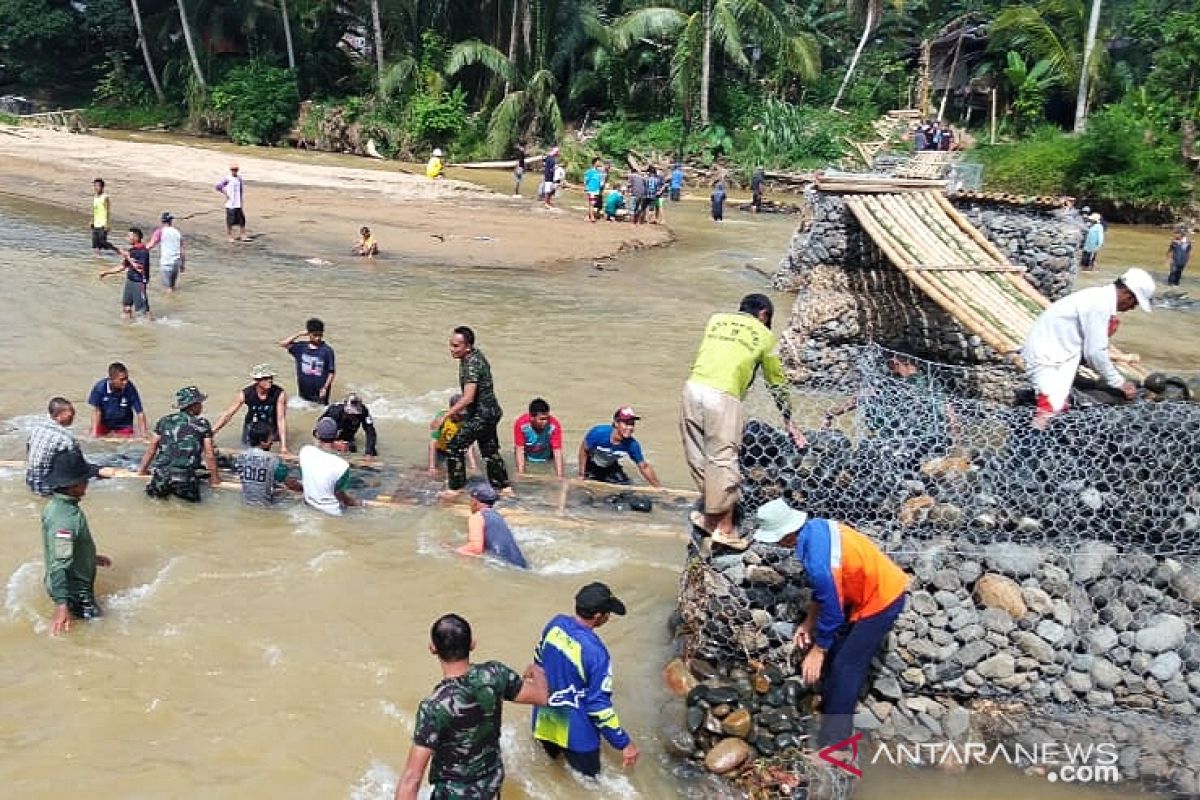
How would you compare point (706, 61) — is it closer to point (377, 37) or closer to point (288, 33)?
point (377, 37)

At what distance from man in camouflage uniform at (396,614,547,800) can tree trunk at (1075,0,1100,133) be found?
30568 mm

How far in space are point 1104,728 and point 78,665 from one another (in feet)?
19.6

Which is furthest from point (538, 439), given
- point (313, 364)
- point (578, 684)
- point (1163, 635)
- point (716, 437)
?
point (1163, 635)

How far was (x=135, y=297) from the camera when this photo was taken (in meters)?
13.0

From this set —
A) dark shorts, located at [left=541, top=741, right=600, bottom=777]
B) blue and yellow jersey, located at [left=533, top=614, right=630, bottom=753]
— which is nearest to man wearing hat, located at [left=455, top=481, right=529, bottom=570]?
dark shorts, located at [left=541, top=741, right=600, bottom=777]

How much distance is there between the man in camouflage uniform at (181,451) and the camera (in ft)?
25.4

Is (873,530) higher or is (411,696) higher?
(873,530)

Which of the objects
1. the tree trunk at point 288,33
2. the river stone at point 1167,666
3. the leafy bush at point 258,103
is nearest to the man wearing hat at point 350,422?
the river stone at point 1167,666

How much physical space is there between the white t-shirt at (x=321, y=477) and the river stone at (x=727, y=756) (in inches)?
157

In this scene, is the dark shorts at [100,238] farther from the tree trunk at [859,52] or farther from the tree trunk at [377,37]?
the tree trunk at [859,52]

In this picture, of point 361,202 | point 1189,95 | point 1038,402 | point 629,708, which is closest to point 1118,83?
point 1189,95

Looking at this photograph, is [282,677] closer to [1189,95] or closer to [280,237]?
[280,237]

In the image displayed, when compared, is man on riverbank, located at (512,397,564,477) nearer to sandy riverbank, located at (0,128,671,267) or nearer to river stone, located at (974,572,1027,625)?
river stone, located at (974,572,1027,625)

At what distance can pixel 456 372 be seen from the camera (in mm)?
12125
